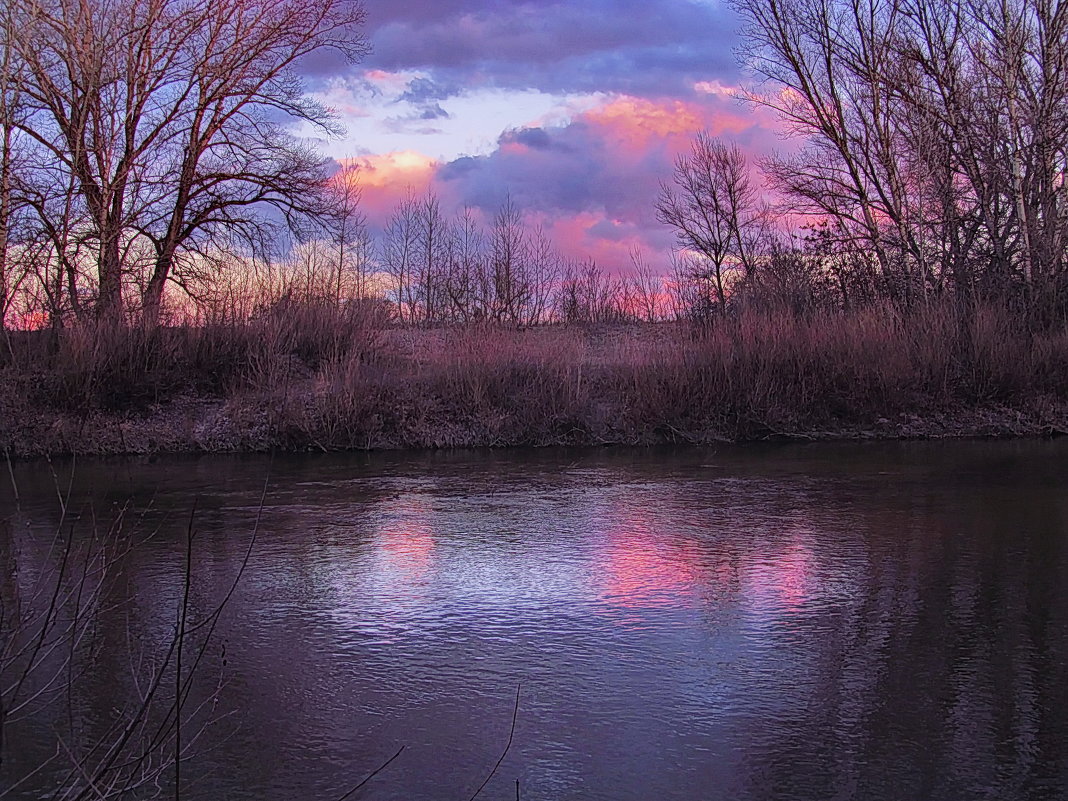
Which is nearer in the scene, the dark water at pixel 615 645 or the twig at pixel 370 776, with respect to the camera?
the twig at pixel 370 776

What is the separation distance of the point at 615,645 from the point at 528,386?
12.6 m

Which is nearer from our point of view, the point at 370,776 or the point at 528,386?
the point at 370,776

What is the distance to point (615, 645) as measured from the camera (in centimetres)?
523

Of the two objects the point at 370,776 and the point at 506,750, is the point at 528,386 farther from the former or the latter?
the point at 370,776

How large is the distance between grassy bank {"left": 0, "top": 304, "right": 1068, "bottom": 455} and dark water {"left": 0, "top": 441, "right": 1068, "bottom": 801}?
21.5 feet

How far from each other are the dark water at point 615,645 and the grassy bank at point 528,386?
6.57 metres

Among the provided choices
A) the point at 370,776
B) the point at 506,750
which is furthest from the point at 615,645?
the point at 370,776

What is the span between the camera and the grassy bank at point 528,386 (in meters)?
16.7

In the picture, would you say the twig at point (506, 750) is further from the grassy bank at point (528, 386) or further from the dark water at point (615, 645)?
the grassy bank at point (528, 386)

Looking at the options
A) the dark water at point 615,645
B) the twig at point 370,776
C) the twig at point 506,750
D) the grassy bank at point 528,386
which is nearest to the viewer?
the twig at point 370,776

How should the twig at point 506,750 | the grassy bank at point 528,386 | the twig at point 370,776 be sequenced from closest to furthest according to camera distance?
1. the twig at point 370,776
2. the twig at point 506,750
3. the grassy bank at point 528,386

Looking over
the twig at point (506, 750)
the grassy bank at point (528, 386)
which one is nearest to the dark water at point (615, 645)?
the twig at point (506, 750)

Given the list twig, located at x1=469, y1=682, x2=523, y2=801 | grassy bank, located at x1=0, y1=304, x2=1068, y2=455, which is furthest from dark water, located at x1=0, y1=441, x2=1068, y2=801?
grassy bank, located at x1=0, y1=304, x2=1068, y2=455

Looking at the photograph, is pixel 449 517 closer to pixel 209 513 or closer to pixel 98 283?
pixel 209 513
